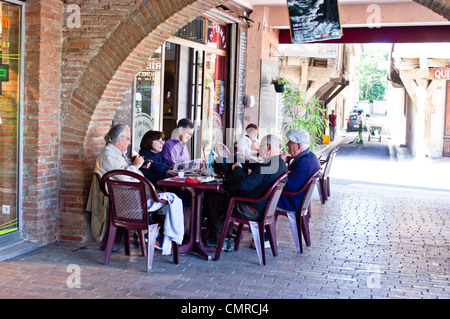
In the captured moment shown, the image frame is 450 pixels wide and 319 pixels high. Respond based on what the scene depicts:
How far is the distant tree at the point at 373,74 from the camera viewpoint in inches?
Result: 2373

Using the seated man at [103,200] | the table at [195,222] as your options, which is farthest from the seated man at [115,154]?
the table at [195,222]

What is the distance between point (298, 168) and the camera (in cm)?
639

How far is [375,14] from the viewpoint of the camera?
11078 mm

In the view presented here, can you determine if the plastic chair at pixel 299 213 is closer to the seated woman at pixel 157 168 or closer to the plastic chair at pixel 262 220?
the plastic chair at pixel 262 220

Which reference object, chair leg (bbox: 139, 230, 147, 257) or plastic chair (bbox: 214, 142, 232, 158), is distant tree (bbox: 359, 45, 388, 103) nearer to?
plastic chair (bbox: 214, 142, 232, 158)

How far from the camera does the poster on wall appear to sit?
8.34 metres

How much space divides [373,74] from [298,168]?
5927cm

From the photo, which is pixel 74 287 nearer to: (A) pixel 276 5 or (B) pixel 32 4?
(B) pixel 32 4

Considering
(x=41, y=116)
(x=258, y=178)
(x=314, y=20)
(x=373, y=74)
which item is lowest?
(x=258, y=178)

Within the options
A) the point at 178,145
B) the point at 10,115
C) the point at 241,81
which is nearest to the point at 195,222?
the point at 178,145

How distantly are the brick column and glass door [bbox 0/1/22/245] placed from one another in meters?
0.08

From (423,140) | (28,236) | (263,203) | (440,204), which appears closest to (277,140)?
(263,203)

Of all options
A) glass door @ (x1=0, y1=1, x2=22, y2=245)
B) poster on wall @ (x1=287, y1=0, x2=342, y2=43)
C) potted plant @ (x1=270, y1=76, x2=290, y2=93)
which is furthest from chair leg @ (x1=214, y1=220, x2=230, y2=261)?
potted plant @ (x1=270, y1=76, x2=290, y2=93)

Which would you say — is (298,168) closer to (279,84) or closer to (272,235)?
(272,235)
